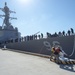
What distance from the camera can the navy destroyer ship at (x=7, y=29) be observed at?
41.7m

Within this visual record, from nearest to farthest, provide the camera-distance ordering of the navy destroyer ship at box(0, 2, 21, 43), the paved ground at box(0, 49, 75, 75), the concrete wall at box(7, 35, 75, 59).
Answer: the paved ground at box(0, 49, 75, 75), the concrete wall at box(7, 35, 75, 59), the navy destroyer ship at box(0, 2, 21, 43)

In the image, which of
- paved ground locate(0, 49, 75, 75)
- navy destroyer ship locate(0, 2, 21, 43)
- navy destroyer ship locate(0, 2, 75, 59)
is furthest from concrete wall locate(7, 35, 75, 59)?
navy destroyer ship locate(0, 2, 21, 43)

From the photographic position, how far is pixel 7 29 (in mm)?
42750

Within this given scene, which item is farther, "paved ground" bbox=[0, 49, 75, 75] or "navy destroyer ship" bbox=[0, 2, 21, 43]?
"navy destroyer ship" bbox=[0, 2, 21, 43]

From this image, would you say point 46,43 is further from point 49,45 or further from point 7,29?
point 7,29

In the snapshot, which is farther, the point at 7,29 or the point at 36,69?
the point at 7,29

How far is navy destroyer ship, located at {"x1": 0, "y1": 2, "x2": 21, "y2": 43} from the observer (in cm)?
4169

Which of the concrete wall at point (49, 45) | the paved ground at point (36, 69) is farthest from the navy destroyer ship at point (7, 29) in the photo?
the paved ground at point (36, 69)

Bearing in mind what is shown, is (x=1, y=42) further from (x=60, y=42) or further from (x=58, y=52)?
(x=58, y=52)

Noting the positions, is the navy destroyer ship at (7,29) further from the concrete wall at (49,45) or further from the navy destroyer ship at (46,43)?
the concrete wall at (49,45)

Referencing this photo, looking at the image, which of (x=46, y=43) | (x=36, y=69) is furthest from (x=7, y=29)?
(x=36, y=69)

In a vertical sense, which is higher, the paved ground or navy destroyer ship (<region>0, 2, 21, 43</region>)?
navy destroyer ship (<region>0, 2, 21, 43</region>)

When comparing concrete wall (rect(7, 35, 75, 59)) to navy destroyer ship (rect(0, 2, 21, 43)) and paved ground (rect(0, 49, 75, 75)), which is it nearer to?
paved ground (rect(0, 49, 75, 75))

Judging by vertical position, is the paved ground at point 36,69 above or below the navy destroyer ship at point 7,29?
below
